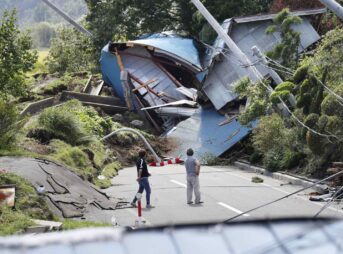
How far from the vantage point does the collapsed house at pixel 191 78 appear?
32.5 meters

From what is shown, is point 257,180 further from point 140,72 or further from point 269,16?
point 140,72

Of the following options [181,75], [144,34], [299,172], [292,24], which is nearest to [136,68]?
[181,75]

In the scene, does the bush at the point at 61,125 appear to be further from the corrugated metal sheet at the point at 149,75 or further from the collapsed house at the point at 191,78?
the corrugated metal sheet at the point at 149,75

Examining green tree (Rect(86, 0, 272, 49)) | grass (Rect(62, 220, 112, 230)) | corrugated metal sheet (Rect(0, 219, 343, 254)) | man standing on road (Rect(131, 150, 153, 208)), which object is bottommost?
grass (Rect(62, 220, 112, 230))

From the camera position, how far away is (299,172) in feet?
76.5

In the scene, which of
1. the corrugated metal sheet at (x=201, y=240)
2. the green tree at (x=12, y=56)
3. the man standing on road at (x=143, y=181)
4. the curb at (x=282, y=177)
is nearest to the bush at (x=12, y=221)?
the man standing on road at (x=143, y=181)

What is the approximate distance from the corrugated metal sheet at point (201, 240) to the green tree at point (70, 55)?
4811 centimetres

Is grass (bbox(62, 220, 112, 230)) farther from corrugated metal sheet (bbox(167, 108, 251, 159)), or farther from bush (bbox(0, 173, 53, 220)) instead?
corrugated metal sheet (bbox(167, 108, 251, 159))

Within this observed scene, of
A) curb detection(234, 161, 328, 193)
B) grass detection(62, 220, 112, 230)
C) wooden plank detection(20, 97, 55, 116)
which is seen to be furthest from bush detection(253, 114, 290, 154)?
grass detection(62, 220, 112, 230)

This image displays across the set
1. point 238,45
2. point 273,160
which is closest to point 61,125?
point 273,160

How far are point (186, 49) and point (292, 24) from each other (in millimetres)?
8500

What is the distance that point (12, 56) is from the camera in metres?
22.3

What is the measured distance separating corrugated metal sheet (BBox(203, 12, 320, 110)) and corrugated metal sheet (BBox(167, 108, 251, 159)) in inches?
35.8

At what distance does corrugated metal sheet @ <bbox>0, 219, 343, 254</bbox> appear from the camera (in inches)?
170
